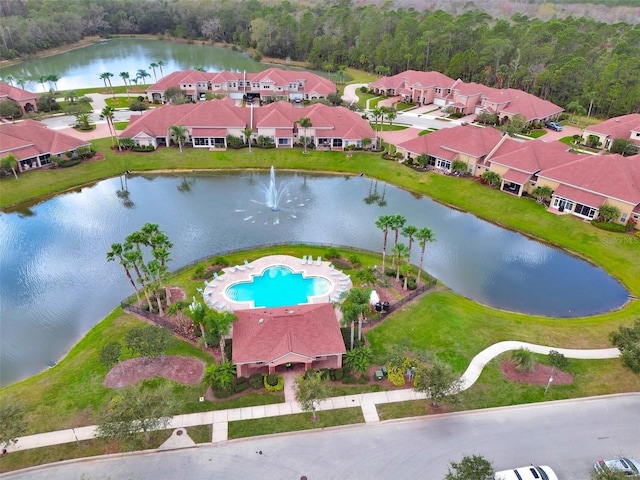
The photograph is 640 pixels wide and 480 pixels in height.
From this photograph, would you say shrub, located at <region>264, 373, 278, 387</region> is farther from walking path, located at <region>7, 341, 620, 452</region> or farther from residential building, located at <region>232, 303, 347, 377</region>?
walking path, located at <region>7, 341, 620, 452</region>

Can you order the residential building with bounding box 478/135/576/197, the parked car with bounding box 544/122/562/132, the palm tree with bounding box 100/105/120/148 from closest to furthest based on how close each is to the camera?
the residential building with bounding box 478/135/576/197 < the palm tree with bounding box 100/105/120/148 < the parked car with bounding box 544/122/562/132

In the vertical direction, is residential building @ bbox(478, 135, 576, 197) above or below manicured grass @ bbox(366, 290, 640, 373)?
above

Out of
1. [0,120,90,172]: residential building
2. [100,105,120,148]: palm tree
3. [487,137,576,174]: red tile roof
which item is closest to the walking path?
[487,137,576,174]: red tile roof

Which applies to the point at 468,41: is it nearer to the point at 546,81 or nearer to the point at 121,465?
the point at 546,81

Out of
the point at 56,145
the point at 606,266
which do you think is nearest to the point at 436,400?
the point at 606,266

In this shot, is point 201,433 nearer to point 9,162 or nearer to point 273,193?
point 273,193

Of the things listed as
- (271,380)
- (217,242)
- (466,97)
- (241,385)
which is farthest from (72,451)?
(466,97)

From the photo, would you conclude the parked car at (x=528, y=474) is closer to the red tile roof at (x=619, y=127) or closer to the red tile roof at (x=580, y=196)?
the red tile roof at (x=580, y=196)
